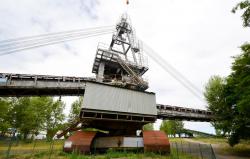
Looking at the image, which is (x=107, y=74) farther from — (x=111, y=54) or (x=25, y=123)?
(x=25, y=123)

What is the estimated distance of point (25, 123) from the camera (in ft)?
108

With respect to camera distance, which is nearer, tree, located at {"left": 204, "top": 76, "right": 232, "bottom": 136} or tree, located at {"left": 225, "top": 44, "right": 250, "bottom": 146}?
tree, located at {"left": 225, "top": 44, "right": 250, "bottom": 146}

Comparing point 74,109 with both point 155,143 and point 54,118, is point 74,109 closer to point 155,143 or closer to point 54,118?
point 54,118

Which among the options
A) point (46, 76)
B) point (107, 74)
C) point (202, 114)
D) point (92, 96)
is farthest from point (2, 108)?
point (202, 114)

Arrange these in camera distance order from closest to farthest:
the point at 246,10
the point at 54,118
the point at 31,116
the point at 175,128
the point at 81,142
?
the point at 246,10
the point at 81,142
the point at 31,116
the point at 54,118
the point at 175,128

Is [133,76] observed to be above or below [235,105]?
above

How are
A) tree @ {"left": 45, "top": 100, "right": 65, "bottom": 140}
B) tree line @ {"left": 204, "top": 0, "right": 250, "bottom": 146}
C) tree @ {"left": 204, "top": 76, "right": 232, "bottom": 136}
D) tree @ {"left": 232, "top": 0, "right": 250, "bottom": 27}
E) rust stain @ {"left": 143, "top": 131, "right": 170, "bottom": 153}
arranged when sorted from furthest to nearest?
tree @ {"left": 45, "top": 100, "right": 65, "bottom": 140}, tree @ {"left": 204, "top": 76, "right": 232, "bottom": 136}, tree line @ {"left": 204, "top": 0, "right": 250, "bottom": 146}, rust stain @ {"left": 143, "top": 131, "right": 170, "bottom": 153}, tree @ {"left": 232, "top": 0, "right": 250, "bottom": 27}

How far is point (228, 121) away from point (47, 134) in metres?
32.6

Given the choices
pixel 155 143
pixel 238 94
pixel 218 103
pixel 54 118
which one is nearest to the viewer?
pixel 155 143

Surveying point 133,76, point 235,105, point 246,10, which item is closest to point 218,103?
point 235,105

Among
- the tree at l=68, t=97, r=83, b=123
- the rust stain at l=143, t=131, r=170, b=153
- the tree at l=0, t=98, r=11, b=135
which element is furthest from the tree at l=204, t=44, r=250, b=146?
the tree at l=0, t=98, r=11, b=135

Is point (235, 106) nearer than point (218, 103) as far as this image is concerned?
Yes

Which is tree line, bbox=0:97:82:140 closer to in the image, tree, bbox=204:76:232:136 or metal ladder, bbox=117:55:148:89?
metal ladder, bbox=117:55:148:89

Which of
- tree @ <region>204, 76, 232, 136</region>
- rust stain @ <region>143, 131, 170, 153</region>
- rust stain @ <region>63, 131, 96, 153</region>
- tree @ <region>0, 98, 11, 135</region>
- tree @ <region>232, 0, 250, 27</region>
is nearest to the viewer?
tree @ <region>232, 0, 250, 27</region>
